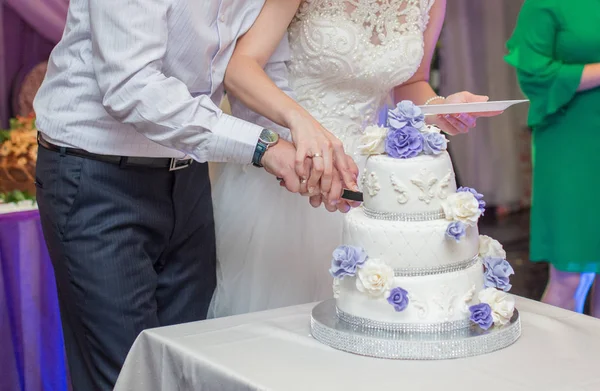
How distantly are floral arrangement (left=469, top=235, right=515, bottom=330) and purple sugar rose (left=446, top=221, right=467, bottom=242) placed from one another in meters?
0.14

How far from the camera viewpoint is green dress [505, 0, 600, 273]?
362 centimetres

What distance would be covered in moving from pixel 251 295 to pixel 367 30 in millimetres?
753

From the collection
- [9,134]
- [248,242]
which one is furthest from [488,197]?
[248,242]

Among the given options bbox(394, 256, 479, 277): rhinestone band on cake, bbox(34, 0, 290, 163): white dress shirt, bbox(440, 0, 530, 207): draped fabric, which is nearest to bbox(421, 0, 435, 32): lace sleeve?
bbox(34, 0, 290, 163): white dress shirt

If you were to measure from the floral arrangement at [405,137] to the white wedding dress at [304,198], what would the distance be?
506 millimetres

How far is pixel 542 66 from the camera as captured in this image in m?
3.70

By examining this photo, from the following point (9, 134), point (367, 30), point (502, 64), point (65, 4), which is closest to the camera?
point (367, 30)

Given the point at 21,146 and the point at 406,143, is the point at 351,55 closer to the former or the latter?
the point at 406,143

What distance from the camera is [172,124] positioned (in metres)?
1.87

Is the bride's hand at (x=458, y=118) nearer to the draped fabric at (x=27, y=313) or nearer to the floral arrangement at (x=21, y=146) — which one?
the draped fabric at (x=27, y=313)

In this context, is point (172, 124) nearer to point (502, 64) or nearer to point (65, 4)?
point (65, 4)

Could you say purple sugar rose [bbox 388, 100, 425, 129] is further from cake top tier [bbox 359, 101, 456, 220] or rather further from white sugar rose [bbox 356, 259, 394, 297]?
white sugar rose [bbox 356, 259, 394, 297]

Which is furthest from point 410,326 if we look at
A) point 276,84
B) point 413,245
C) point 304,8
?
point 304,8

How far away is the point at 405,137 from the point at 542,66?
2126mm
